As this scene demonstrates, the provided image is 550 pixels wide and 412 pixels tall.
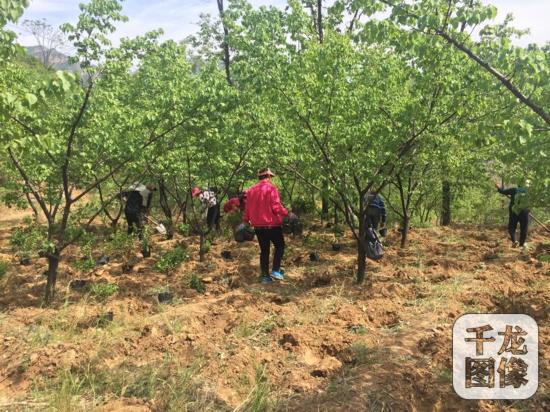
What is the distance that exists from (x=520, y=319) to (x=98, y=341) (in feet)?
16.5

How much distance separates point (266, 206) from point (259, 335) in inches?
91.3

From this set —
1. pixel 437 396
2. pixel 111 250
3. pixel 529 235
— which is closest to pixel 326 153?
pixel 437 396

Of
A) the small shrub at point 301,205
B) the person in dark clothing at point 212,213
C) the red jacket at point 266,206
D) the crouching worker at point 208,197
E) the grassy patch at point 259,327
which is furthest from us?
the small shrub at point 301,205

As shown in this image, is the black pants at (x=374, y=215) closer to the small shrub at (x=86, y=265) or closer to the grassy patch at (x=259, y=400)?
the small shrub at (x=86, y=265)

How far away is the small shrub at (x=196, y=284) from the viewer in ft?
23.6

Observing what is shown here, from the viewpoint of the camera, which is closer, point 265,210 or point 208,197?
point 265,210

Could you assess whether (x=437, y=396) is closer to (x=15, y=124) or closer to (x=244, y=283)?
(x=244, y=283)

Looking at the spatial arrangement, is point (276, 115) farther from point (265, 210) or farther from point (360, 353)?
point (360, 353)

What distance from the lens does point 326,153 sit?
698 cm

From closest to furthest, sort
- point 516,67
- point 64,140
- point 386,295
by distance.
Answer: point 516,67
point 64,140
point 386,295

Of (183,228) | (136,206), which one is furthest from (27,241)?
(183,228)

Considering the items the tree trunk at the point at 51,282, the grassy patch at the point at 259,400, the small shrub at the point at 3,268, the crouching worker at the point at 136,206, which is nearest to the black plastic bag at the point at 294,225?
the crouching worker at the point at 136,206

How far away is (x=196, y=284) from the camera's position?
23.8 ft

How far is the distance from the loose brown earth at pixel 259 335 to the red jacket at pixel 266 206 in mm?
1079
